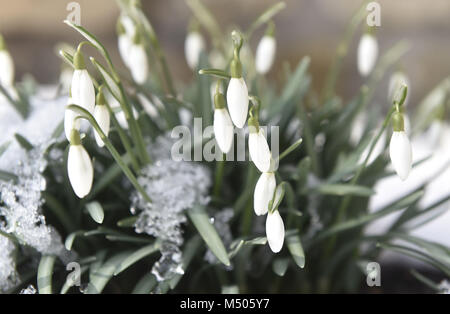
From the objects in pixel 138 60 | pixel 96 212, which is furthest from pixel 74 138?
pixel 138 60

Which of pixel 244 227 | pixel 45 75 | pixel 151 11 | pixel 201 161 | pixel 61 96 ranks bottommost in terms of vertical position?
pixel 244 227

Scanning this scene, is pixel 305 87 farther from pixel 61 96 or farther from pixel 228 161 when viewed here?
pixel 61 96

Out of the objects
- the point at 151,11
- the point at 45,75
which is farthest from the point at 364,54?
the point at 45,75

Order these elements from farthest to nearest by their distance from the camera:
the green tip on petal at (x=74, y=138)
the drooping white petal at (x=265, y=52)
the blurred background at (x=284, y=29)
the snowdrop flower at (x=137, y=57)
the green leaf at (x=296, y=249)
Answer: the blurred background at (x=284, y=29) < the drooping white petal at (x=265, y=52) < the snowdrop flower at (x=137, y=57) < the green leaf at (x=296, y=249) < the green tip on petal at (x=74, y=138)

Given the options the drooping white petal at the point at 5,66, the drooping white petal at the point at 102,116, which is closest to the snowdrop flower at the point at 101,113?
the drooping white petal at the point at 102,116

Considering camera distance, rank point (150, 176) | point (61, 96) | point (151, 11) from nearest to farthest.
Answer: point (150, 176), point (61, 96), point (151, 11)

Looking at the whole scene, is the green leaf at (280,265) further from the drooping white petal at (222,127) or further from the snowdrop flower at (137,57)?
the snowdrop flower at (137,57)
